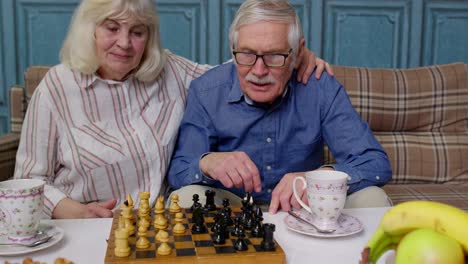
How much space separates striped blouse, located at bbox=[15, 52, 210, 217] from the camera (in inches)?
66.1

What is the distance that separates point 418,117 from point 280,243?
1.60 m

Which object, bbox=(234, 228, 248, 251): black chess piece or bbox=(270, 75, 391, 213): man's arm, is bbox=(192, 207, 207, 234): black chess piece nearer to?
bbox=(234, 228, 248, 251): black chess piece

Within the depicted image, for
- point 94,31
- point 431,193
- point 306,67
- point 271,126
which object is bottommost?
point 431,193

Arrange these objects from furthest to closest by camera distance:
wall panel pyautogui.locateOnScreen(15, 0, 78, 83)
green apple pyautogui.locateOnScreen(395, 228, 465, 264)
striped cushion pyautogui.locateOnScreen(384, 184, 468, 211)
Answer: wall panel pyautogui.locateOnScreen(15, 0, 78, 83) < striped cushion pyautogui.locateOnScreen(384, 184, 468, 211) < green apple pyautogui.locateOnScreen(395, 228, 465, 264)

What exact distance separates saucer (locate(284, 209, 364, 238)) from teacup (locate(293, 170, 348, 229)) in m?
0.02

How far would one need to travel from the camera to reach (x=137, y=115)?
180 cm

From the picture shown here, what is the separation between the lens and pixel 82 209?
1.54 m

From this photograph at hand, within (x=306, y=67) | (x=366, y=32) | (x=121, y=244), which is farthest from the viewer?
(x=366, y=32)

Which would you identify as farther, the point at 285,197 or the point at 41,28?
the point at 41,28

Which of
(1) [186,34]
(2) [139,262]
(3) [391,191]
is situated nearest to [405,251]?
(2) [139,262]

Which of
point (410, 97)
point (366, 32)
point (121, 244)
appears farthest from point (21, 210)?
point (366, 32)

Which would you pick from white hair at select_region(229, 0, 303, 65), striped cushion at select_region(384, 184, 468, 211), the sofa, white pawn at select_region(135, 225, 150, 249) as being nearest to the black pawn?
white pawn at select_region(135, 225, 150, 249)

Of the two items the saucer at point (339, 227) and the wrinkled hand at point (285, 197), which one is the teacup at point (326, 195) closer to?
the saucer at point (339, 227)

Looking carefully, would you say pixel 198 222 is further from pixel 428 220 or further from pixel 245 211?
pixel 428 220
